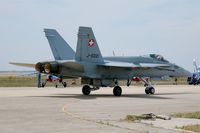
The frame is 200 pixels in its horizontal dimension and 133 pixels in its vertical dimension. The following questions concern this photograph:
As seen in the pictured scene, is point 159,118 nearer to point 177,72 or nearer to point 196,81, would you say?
point 177,72

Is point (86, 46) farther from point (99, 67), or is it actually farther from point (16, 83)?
point (16, 83)

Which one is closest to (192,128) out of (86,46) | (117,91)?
(86,46)

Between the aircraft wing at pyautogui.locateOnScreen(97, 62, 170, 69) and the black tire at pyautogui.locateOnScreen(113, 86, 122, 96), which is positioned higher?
the aircraft wing at pyautogui.locateOnScreen(97, 62, 170, 69)

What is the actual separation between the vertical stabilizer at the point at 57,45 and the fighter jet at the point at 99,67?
0.10 metres

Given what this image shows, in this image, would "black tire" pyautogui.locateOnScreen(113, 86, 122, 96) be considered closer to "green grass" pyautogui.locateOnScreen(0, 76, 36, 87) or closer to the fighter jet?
the fighter jet

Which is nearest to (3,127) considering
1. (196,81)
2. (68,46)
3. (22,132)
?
(22,132)

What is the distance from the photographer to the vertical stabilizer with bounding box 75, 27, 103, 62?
26047 millimetres

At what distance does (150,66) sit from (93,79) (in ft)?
13.2

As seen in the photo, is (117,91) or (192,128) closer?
(192,128)

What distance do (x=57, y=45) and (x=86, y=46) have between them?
162 inches

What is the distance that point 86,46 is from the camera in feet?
86.4

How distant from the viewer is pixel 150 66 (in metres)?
28.1

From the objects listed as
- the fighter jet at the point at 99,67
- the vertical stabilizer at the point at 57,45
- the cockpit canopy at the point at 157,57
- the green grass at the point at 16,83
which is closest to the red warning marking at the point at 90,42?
the fighter jet at the point at 99,67

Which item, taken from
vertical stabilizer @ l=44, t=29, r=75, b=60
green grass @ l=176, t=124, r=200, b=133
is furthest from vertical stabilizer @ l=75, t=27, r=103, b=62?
green grass @ l=176, t=124, r=200, b=133
